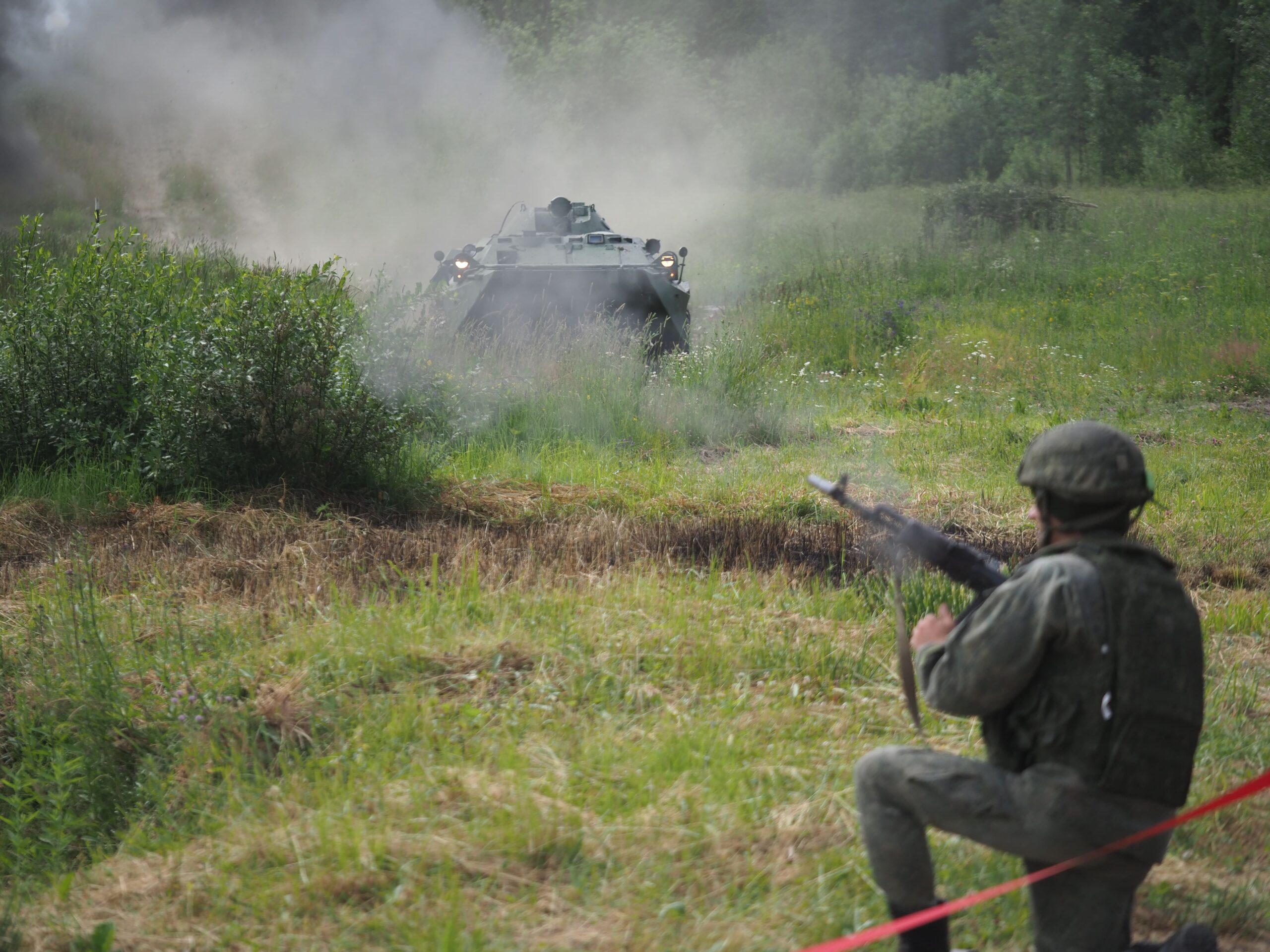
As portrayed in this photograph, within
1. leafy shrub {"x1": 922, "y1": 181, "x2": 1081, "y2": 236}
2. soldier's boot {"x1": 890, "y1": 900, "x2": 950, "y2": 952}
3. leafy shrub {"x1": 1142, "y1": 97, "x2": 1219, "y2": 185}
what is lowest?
soldier's boot {"x1": 890, "y1": 900, "x2": 950, "y2": 952}

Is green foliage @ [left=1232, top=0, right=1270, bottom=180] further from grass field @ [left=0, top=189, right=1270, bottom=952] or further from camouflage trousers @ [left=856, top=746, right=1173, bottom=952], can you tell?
camouflage trousers @ [left=856, top=746, right=1173, bottom=952]

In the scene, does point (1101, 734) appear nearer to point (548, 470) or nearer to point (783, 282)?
point (548, 470)

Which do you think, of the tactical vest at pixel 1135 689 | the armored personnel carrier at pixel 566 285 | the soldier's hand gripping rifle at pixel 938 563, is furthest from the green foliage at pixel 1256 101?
the tactical vest at pixel 1135 689

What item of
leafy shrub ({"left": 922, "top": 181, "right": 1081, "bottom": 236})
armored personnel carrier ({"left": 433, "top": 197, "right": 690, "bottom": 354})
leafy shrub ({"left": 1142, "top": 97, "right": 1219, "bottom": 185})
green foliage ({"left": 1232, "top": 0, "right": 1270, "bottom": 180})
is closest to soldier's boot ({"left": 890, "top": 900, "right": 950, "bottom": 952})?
armored personnel carrier ({"left": 433, "top": 197, "right": 690, "bottom": 354})

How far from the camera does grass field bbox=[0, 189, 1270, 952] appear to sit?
2846 mm

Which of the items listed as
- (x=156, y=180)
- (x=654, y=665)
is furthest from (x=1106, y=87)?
(x=654, y=665)

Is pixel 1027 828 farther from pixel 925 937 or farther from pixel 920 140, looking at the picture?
pixel 920 140

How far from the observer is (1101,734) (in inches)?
88.1

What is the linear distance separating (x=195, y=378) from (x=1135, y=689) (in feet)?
18.6

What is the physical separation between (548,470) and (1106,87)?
999 inches

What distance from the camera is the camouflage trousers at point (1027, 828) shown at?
7.43 feet

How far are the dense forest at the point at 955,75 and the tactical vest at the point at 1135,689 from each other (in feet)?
81.2

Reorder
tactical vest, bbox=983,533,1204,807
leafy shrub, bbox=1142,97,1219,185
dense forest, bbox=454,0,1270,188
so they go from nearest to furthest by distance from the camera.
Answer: tactical vest, bbox=983,533,1204,807 < leafy shrub, bbox=1142,97,1219,185 < dense forest, bbox=454,0,1270,188

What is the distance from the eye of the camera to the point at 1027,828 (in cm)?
230
